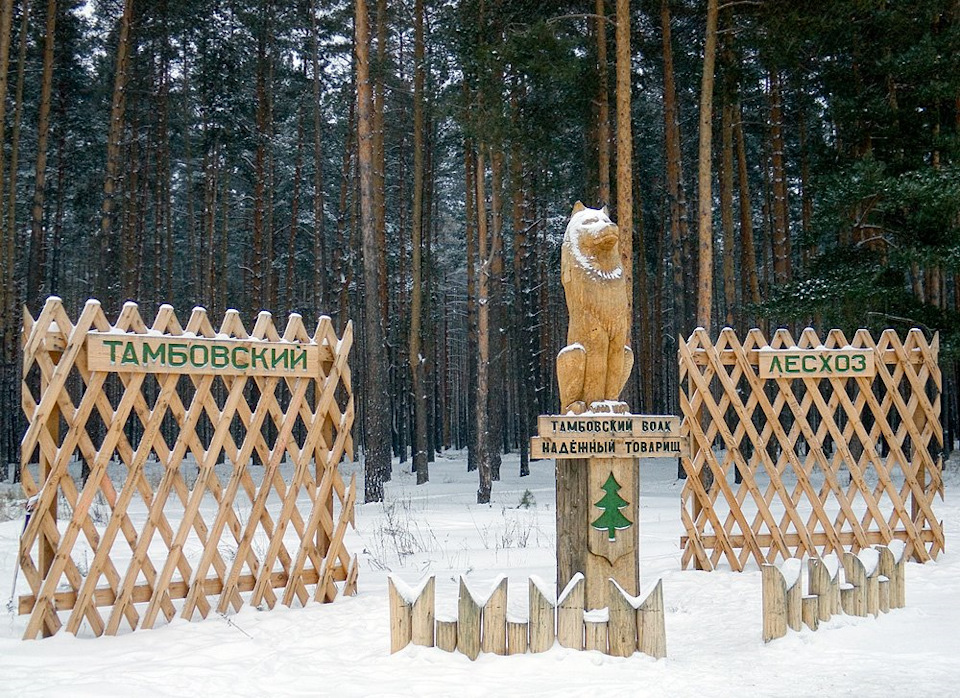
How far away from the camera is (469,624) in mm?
4137

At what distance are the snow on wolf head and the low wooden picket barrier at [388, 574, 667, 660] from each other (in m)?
2.04

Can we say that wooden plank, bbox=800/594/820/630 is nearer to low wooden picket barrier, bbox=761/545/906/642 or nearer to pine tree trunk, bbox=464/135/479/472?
low wooden picket barrier, bbox=761/545/906/642

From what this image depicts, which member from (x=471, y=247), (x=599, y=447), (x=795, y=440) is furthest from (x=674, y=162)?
(x=599, y=447)

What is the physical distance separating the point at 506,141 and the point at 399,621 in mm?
9560

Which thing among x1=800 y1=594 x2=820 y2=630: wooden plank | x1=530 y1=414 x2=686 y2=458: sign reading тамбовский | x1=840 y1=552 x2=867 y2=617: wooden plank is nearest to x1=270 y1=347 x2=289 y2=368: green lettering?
x1=530 y1=414 x2=686 y2=458: sign reading тамбовский

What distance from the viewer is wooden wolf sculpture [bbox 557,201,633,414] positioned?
17.0ft

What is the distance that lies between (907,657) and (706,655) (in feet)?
3.49

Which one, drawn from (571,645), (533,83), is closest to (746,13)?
(533,83)

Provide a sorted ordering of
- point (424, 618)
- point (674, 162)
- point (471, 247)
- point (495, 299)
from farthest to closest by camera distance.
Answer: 1. point (471, 247)
2. point (495, 299)
3. point (674, 162)
4. point (424, 618)

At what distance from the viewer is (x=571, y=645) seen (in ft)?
13.6

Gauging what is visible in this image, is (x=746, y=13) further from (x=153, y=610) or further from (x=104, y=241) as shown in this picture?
(x=153, y=610)

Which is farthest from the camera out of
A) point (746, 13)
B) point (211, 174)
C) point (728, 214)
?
point (211, 174)

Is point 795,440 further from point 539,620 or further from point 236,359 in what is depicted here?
point 236,359

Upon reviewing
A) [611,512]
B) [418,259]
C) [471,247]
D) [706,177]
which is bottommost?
[611,512]
